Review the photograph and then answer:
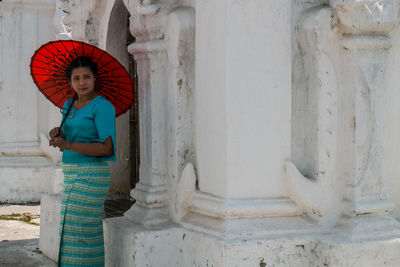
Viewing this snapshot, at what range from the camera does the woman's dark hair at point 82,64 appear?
4.46 metres

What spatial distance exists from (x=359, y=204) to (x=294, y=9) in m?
1.33

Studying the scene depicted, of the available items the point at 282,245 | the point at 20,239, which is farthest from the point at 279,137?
the point at 20,239

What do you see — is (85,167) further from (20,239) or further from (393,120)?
(20,239)

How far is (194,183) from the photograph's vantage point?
4.48 m

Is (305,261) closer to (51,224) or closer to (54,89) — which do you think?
(54,89)

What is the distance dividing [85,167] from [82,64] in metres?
0.70

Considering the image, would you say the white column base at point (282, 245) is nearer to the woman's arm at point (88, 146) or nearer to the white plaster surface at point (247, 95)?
the white plaster surface at point (247, 95)

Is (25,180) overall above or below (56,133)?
below

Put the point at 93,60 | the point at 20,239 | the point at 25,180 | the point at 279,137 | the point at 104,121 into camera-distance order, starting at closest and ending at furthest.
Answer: the point at 279,137
the point at 104,121
the point at 93,60
the point at 20,239
the point at 25,180

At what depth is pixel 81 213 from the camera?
4.38m

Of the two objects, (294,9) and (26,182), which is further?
(26,182)

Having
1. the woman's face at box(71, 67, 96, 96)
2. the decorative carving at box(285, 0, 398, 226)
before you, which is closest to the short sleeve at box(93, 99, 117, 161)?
the woman's face at box(71, 67, 96, 96)

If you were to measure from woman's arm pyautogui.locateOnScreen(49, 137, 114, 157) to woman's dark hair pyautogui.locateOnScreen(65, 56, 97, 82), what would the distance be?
19.7 inches

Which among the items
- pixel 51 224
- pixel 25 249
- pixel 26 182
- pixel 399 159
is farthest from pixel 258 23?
pixel 26 182
